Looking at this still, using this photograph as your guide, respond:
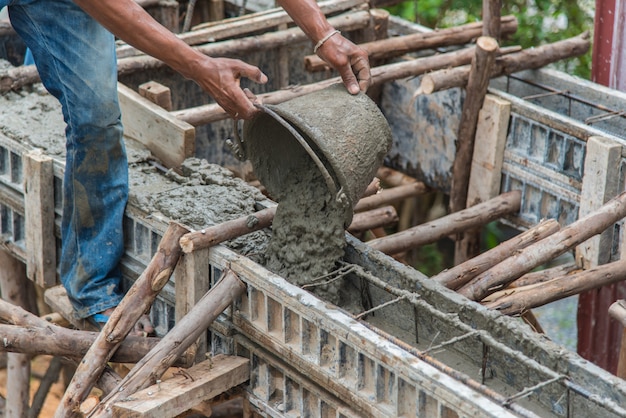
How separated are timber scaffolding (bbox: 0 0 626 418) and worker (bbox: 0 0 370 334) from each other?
7.8 inches

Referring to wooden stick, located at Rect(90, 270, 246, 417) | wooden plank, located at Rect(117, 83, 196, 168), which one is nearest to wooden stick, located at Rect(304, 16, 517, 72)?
wooden plank, located at Rect(117, 83, 196, 168)

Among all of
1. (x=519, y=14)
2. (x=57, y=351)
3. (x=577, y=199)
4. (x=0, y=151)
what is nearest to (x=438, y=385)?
(x=57, y=351)

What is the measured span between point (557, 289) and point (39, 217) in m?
3.30

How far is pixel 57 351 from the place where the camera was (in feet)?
21.2

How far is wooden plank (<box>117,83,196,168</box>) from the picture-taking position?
751cm

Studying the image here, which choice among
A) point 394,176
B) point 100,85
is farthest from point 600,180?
point 100,85

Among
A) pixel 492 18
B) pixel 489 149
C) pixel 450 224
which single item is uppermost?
pixel 492 18

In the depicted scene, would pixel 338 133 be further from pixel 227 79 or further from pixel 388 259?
pixel 388 259

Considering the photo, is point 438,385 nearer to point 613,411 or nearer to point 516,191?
point 613,411

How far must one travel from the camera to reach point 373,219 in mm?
8359

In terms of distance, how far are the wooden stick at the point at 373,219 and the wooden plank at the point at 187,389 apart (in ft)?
7.10

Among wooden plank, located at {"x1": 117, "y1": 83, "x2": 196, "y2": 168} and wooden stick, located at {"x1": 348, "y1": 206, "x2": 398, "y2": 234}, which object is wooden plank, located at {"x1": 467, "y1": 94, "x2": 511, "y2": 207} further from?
Result: wooden plank, located at {"x1": 117, "y1": 83, "x2": 196, "y2": 168}

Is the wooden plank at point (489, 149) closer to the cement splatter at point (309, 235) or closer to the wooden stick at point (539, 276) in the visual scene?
the wooden stick at point (539, 276)

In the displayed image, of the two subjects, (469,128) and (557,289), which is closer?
(557,289)
